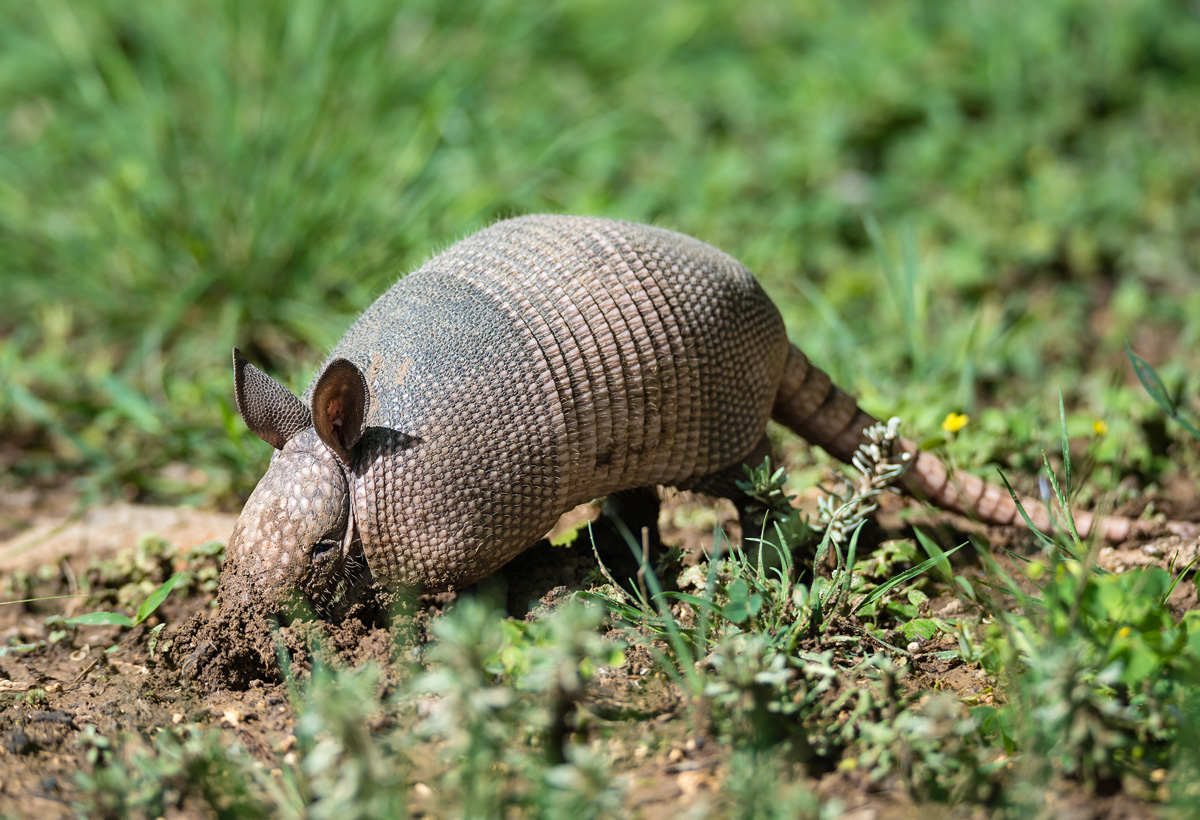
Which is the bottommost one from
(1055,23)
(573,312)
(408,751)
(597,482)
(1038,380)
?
(1038,380)

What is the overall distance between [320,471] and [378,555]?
1.05 ft

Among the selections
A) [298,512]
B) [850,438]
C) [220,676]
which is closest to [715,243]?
[850,438]

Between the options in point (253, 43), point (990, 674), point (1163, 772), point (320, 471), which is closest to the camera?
point (1163, 772)

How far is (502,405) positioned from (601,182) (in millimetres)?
3891

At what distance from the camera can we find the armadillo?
312 centimetres

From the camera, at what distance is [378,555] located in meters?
3.17

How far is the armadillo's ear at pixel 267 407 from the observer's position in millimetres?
3027

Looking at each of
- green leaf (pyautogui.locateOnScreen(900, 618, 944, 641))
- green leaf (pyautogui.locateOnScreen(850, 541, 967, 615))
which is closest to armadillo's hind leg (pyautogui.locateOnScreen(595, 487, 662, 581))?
green leaf (pyautogui.locateOnScreen(850, 541, 967, 615))

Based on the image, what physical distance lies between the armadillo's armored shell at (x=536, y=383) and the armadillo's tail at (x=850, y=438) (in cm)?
32

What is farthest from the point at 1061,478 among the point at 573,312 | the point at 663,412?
the point at 573,312

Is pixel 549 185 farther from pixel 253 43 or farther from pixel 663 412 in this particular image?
pixel 663 412

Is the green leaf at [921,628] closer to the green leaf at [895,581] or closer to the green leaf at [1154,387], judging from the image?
the green leaf at [895,581]

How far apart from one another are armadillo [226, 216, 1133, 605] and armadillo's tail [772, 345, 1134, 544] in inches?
7.6

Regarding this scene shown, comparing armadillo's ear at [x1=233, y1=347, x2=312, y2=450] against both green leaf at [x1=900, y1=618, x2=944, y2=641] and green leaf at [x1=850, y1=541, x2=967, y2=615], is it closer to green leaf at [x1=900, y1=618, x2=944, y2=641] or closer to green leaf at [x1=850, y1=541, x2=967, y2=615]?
green leaf at [x1=850, y1=541, x2=967, y2=615]
